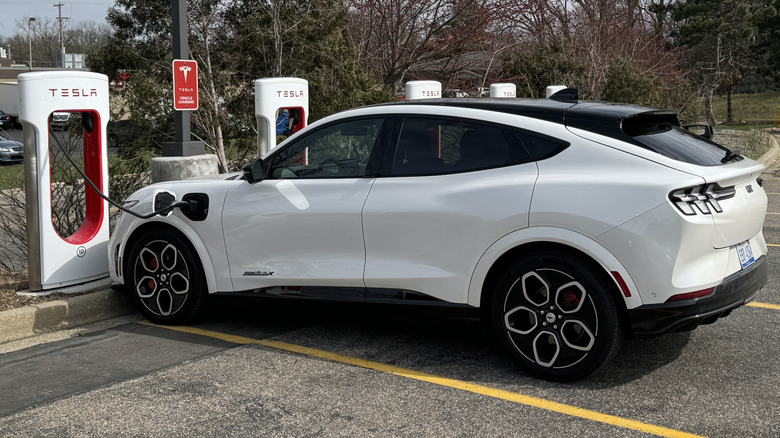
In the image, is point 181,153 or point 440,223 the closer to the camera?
point 440,223

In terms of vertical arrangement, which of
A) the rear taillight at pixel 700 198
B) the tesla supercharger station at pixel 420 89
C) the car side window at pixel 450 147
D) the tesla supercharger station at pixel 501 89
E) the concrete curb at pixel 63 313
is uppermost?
the tesla supercharger station at pixel 501 89

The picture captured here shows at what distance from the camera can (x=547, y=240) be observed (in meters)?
4.64

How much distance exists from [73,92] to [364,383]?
3.49 meters

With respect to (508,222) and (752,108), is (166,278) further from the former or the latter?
(752,108)

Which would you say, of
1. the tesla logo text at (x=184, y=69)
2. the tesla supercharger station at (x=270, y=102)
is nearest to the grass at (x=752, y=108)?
the tesla supercharger station at (x=270, y=102)

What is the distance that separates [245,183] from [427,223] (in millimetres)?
1482

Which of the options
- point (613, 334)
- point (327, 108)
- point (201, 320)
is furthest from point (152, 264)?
point (327, 108)

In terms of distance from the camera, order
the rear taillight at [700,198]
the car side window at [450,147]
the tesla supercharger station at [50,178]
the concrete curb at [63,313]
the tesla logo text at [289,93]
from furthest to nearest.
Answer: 1. the tesla logo text at [289,93]
2. the tesla supercharger station at [50,178]
3. the concrete curb at [63,313]
4. the car side window at [450,147]
5. the rear taillight at [700,198]

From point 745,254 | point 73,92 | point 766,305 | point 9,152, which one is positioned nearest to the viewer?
point 745,254

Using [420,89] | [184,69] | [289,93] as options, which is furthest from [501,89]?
[184,69]

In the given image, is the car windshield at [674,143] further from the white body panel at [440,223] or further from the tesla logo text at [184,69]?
the tesla logo text at [184,69]

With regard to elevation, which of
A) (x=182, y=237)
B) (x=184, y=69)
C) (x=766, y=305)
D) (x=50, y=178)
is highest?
(x=184, y=69)

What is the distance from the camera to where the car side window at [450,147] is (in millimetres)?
4980

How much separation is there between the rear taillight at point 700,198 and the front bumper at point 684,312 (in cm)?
43
